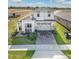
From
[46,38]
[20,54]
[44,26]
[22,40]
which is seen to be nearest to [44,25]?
[44,26]

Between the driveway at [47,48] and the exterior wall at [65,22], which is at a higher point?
the exterior wall at [65,22]

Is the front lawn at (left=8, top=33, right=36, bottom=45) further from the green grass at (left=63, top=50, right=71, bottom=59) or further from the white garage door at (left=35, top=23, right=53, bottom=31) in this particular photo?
the green grass at (left=63, top=50, right=71, bottom=59)

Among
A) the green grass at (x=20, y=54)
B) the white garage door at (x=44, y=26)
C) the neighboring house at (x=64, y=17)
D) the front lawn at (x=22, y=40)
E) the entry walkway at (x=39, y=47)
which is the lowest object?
the green grass at (x=20, y=54)

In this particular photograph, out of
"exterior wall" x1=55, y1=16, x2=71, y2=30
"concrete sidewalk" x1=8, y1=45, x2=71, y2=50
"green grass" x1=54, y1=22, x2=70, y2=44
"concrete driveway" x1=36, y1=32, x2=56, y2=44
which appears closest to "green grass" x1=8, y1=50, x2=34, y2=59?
"concrete sidewalk" x1=8, y1=45, x2=71, y2=50

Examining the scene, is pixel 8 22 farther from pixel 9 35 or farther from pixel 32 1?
pixel 32 1

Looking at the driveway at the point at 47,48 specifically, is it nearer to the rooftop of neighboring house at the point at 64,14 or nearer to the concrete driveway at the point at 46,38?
the concrete driveway at the point at 46,38

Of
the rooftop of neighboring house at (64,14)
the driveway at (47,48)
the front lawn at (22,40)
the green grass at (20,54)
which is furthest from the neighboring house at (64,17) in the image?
the green grass at (20,54)
